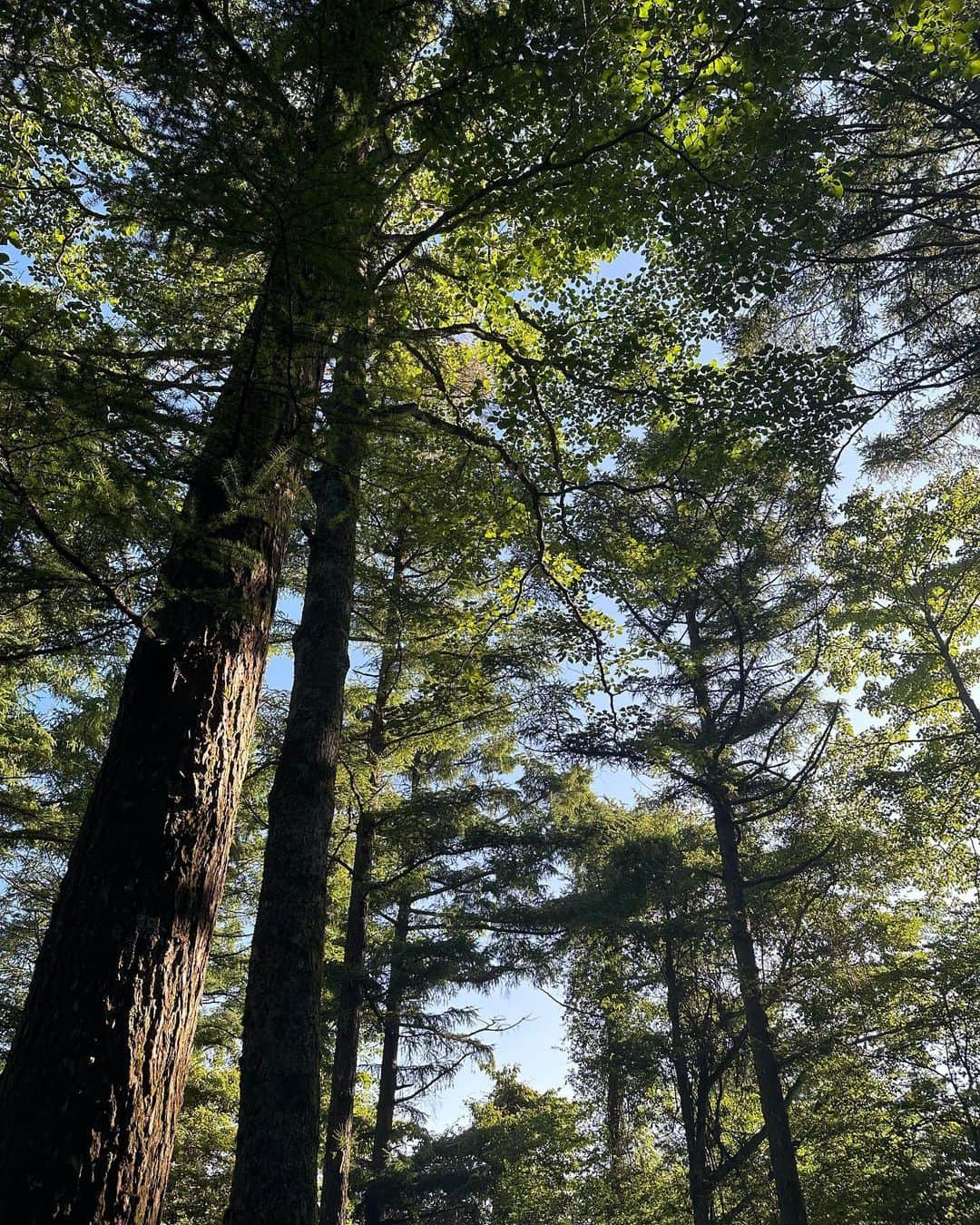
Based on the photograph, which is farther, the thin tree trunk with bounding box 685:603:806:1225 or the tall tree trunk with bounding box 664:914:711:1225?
the tall tree trunk with bounding box 664:914:711:1225

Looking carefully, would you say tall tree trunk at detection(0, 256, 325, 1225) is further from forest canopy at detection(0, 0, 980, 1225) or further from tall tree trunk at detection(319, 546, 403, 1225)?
tall tree trunk at detection(319, 546, 403, 1225)

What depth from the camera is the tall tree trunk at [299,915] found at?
3527 mm

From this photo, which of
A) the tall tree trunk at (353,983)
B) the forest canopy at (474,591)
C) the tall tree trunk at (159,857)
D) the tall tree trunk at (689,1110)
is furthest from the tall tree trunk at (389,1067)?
the tall tree trunk at (159,857)

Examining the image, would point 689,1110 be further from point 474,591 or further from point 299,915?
point 299,915

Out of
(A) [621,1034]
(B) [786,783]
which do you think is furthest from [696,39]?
(A) [621,1034]

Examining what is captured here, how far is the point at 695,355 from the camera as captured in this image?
675cm

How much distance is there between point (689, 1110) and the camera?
37.7ft

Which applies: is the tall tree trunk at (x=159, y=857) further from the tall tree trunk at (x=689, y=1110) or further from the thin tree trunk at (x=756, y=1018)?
the tall tree trunk at (x=689, y=1110)

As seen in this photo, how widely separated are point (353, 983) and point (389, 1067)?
7.97 metres

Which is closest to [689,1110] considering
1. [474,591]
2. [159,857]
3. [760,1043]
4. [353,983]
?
[760,1043]

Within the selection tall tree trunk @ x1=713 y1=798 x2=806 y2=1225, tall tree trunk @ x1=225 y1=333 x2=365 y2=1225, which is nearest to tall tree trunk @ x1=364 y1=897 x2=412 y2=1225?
tall tree trunk @ x1=713 y1=798 x2=806 y2=1225

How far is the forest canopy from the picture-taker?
7.72 ft

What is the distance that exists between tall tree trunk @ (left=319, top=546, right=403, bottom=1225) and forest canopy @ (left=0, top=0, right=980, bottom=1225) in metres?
0.08

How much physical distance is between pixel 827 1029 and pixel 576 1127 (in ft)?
26.0
